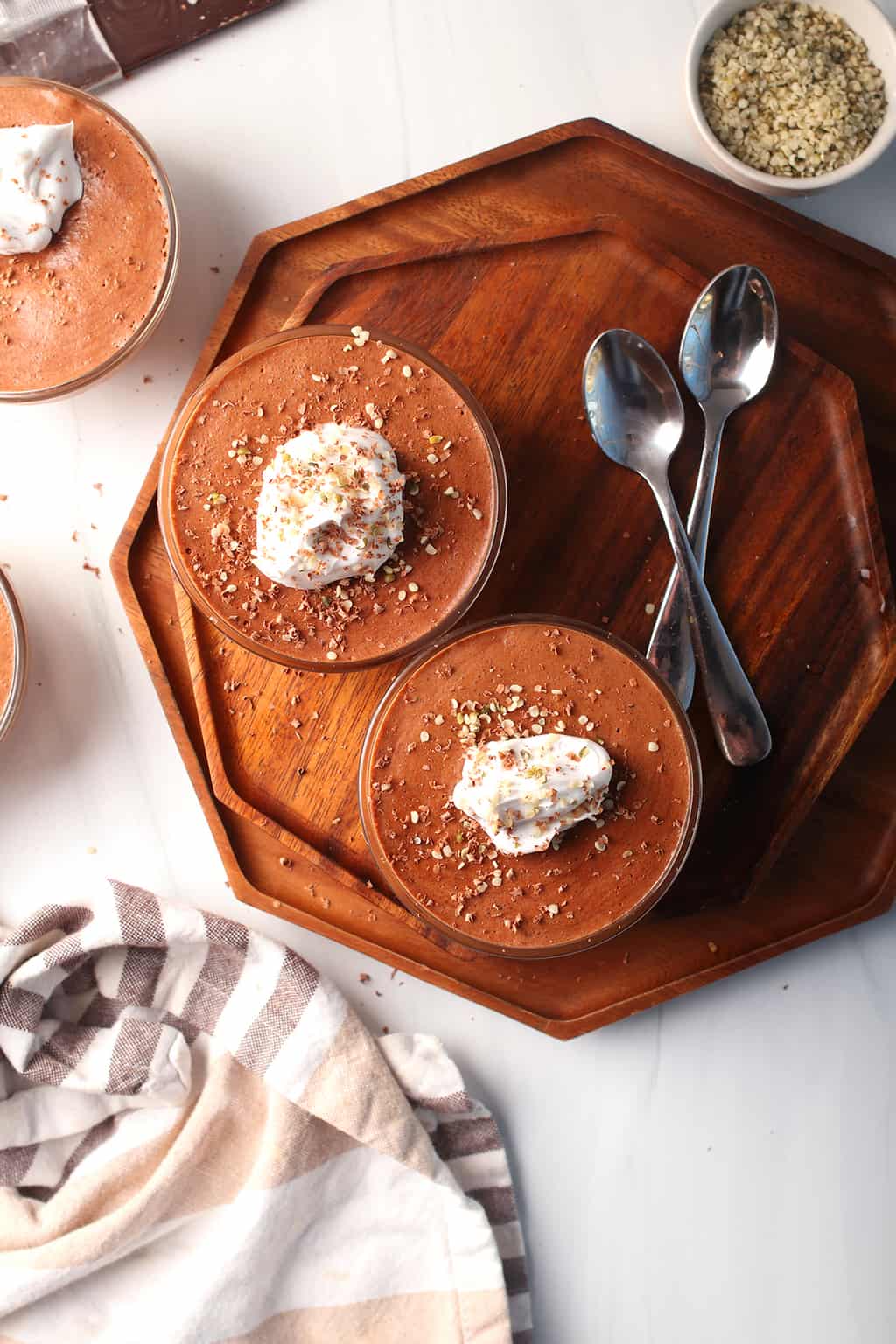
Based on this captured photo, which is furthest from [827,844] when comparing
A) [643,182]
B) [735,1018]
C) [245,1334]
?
[245,1334]

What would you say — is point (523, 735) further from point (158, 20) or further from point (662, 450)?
point (158, 20)

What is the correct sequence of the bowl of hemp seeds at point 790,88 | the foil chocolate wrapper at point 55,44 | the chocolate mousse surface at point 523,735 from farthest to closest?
the foil chocolate wrapper at point 55,44 < the bowl of hemp seeds at point 790,88 < the chocolate mousse surface at point 523,735

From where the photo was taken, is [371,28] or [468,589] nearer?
[468,589]

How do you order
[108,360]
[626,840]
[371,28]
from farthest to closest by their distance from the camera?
[371,28]
[108,360]
[626,840]

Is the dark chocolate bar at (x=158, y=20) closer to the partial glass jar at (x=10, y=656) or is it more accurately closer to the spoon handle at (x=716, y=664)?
the partial glass jar at (x=10, y=656)

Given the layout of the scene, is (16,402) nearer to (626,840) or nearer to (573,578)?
(573,578)

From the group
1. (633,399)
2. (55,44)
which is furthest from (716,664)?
(55,44)

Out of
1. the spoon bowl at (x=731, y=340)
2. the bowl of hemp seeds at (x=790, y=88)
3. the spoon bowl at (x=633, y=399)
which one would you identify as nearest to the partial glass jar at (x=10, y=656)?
the spoon bowl at (x=633, y=399)

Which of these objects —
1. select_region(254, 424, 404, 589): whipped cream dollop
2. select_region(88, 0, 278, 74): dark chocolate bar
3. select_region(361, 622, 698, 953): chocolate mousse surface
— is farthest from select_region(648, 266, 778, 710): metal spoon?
select_region(88, 0, 278, 74): dark chocolate bar
